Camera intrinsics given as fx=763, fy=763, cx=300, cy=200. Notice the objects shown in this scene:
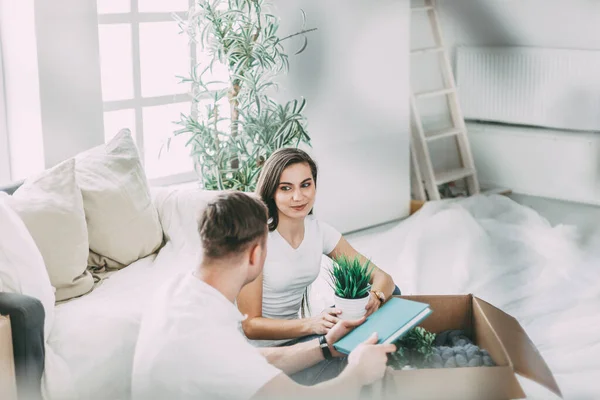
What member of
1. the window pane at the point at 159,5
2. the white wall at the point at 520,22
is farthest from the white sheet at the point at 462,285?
the window pane at the point at 159,5

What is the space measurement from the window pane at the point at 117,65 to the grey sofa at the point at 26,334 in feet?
3.32

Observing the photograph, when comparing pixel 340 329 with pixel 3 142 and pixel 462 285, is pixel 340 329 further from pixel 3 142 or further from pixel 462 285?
pixel 3 142

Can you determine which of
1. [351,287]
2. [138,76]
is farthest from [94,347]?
[138,76]

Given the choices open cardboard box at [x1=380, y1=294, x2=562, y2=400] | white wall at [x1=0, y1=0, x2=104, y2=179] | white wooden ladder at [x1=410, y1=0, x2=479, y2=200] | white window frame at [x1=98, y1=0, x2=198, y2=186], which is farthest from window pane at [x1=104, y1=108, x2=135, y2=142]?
open cardboard box at [x1=380, y1=294, x2=562, y2=400]

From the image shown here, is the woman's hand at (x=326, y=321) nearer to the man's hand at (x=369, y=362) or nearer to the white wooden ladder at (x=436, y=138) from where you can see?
the man's hand at (x=369, y=362)

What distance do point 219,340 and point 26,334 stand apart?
492 mm

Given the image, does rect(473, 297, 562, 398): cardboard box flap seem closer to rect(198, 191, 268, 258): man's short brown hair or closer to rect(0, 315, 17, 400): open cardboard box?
rect(198, 191, 268, 258): man's short brown hair

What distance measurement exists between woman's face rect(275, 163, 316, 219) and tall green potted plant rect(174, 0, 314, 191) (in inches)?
33.5

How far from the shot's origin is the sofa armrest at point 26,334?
3.43ft

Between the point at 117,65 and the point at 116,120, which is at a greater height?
the point at 117,65

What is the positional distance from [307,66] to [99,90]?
65 cm

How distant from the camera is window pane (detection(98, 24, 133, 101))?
6.47ft

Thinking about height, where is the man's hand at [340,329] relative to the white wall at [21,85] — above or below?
below

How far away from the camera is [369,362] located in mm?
705
